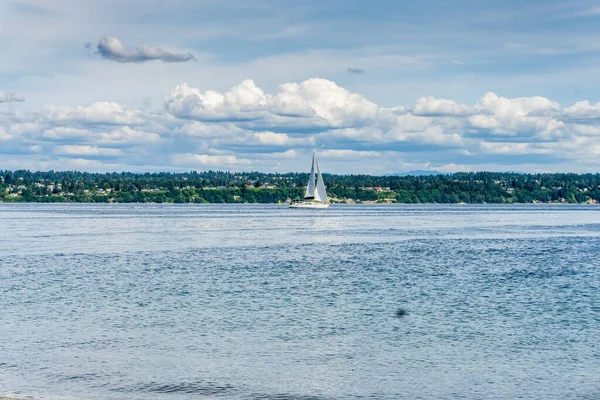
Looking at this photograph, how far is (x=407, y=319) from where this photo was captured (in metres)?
42.6

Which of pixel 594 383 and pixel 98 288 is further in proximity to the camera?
pixel 98 288

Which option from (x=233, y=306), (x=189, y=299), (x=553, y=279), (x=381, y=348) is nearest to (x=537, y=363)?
(x=381, y=348)

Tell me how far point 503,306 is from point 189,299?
18.4 m

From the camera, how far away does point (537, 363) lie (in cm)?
3231

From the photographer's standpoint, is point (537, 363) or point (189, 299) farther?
point (189, 299)

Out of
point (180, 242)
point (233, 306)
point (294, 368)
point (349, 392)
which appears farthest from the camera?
point (180, 242)

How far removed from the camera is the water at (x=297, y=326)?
2888 centimetres

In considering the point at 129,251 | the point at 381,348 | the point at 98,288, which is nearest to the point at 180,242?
the point at 129,251

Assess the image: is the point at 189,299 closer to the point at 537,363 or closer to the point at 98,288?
the point at 98,288

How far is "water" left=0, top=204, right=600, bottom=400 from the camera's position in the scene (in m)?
28.9

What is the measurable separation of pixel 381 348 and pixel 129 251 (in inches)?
2157

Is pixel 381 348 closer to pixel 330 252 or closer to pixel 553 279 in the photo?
pixel 553 279

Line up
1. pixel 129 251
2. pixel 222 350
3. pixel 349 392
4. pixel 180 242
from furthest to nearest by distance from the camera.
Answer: pixel 180 242, pixel 129 251, pixel 222 350, pixel 349 392

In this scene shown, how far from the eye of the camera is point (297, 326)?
131 feet
